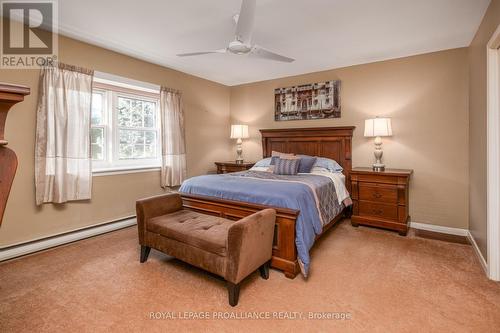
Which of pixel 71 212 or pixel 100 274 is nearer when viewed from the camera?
pixel 100 274

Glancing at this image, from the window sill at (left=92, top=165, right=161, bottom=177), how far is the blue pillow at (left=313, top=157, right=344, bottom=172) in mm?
2567

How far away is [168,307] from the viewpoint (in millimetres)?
1884

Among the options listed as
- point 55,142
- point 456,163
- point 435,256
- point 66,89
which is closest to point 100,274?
point 55,142

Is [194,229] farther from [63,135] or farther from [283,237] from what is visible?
[63,135]

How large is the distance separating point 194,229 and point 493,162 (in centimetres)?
267

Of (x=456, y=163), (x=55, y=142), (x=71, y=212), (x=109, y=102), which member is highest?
(x=109, y=102)

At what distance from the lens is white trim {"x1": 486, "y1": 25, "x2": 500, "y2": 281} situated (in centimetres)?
219

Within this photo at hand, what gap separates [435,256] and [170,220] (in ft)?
9.12

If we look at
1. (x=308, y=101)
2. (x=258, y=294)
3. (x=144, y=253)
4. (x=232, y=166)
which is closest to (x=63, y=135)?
(x=144, y=253)

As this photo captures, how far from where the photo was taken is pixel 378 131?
11.8 ft

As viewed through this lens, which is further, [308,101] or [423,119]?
[308,101]

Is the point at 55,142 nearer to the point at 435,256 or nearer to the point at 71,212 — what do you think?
the point at 71,212

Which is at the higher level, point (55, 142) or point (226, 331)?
point (55, 142)

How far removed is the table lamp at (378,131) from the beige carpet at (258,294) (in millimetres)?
1347
